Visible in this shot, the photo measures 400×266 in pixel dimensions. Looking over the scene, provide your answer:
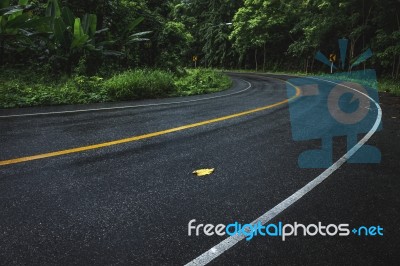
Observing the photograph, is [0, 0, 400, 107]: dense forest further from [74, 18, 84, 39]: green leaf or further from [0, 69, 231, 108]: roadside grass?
[0, 69, 231, 108]: roadside grass

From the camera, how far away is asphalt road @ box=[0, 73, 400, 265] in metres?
2.33

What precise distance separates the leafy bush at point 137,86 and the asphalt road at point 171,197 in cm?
483

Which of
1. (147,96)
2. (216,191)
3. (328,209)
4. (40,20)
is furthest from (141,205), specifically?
(40,20)

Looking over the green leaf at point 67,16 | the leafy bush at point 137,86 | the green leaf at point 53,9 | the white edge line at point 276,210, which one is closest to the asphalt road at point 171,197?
the white edge line at point 276,210

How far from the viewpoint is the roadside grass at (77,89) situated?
29.0ft

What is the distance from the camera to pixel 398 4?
70.5 ft

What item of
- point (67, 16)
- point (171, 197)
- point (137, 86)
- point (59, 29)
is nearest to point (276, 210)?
point (171, 197)

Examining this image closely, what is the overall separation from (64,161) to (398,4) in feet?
82.4

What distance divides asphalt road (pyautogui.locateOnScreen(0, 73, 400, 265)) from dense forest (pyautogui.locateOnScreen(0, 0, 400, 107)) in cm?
783

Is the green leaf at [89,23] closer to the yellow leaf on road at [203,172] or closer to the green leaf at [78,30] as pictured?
the green leaf at [78,30]

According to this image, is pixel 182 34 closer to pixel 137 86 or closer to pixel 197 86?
pixel 197 86

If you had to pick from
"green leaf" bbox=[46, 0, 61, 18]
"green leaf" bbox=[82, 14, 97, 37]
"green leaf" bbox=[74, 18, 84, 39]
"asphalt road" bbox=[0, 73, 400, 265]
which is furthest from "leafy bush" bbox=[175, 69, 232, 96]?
"asphalt road" bbox=[0, 73, 400, 265]

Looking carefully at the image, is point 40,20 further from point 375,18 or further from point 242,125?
point 375,18

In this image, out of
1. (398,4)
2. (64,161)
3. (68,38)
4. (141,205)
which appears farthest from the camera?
(398,4)
